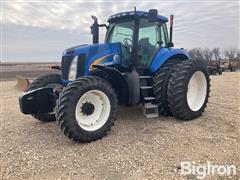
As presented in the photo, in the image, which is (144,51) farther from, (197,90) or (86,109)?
(86,109)

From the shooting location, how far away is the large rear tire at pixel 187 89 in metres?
5.80

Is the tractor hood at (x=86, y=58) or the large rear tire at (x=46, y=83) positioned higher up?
the tractor hood at (x=86, y=58)

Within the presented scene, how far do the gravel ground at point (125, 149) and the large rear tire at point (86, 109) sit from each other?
9.6 inches

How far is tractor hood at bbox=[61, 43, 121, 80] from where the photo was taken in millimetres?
5508

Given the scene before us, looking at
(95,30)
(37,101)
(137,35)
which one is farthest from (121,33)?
(37,101)

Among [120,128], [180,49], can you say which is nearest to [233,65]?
[180,49]

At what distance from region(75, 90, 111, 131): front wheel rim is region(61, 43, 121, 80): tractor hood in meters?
0.72

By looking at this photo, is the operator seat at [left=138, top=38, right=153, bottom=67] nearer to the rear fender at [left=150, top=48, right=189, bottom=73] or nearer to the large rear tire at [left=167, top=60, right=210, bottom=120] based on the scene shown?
the rear fender at [left=150, top=48, right=189, bottom=73]

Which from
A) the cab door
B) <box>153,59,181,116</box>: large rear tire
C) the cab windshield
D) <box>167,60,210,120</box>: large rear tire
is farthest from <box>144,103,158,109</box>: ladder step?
the cab windshield

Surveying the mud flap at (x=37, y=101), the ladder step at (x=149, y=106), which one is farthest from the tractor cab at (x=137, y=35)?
the mud flap at (x=37, y=101)

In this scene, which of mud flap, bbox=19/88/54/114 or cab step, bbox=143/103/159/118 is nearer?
mud flap, bbox=19/88/54/114

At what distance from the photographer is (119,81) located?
551 centimetres

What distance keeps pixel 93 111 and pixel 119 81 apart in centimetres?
90

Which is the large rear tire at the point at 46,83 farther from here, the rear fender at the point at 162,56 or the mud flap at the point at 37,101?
the rear fender at the point at 162,56
